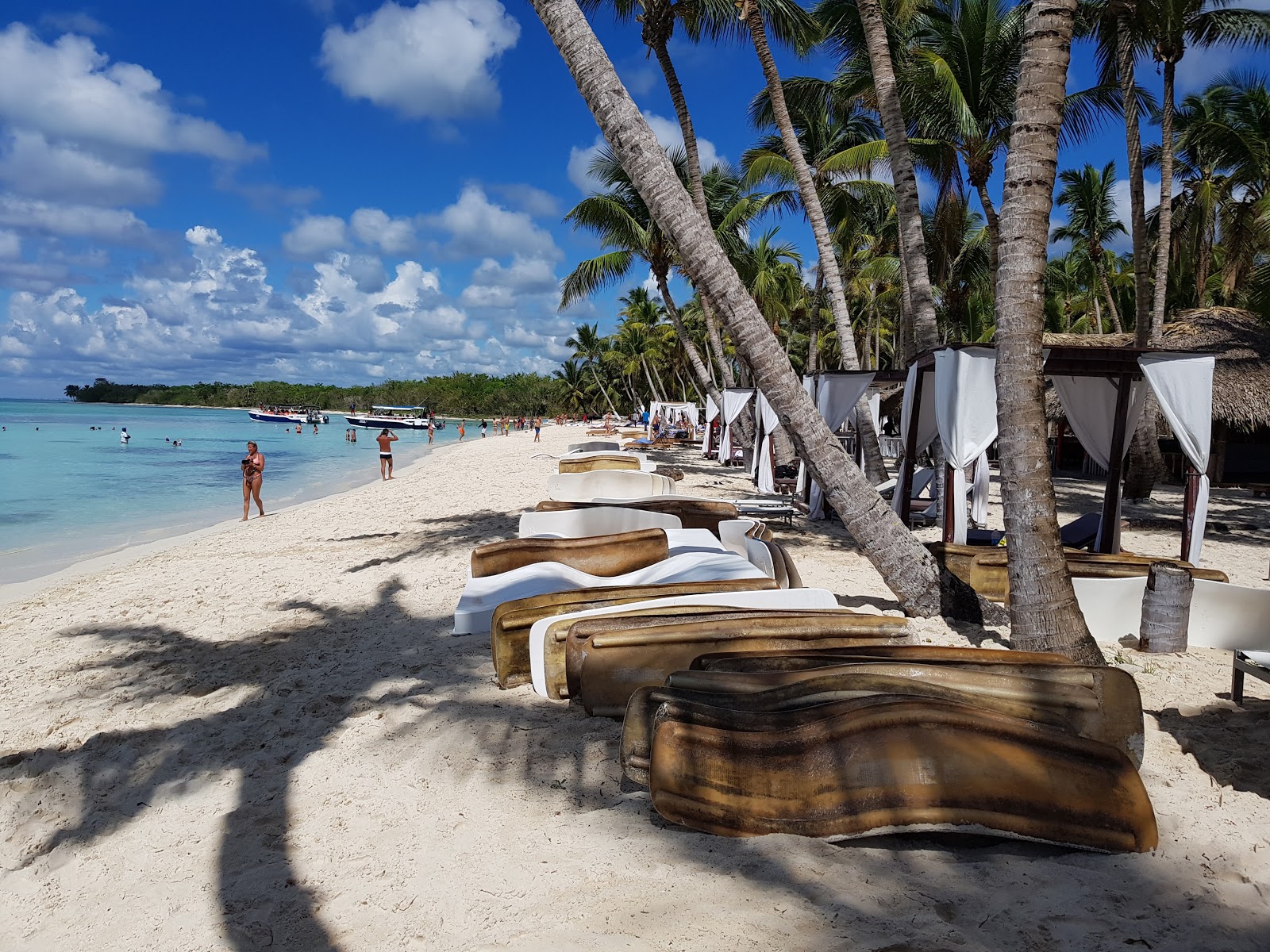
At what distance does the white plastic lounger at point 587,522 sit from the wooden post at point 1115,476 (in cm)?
403

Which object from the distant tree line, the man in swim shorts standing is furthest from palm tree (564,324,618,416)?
the man in swim shorts standing

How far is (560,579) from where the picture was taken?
4.67 metres

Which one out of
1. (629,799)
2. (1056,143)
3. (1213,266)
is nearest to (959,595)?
(1056,143)

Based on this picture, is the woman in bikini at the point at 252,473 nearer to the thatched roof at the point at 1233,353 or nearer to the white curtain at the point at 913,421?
the white curtain at the point at 913,421

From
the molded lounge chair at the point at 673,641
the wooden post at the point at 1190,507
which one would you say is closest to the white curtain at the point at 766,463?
the wooden post at the point at 1190,507

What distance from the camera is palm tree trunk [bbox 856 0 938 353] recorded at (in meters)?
7.37

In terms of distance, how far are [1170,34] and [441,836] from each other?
49.0ft

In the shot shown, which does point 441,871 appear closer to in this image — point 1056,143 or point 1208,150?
point 1056,143

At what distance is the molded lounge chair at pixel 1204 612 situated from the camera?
4.34 meters

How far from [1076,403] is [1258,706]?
5104mm

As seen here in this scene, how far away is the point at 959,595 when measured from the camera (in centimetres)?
480

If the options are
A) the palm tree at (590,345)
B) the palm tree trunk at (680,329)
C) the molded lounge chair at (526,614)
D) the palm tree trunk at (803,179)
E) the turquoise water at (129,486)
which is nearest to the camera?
the molded lounge chair at (526,614)

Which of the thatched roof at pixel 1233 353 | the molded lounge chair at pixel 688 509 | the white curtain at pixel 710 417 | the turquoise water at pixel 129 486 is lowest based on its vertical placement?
the turquoise water at pixel 129 486

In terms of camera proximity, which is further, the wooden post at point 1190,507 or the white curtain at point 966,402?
the wooden post at point 1190,507
